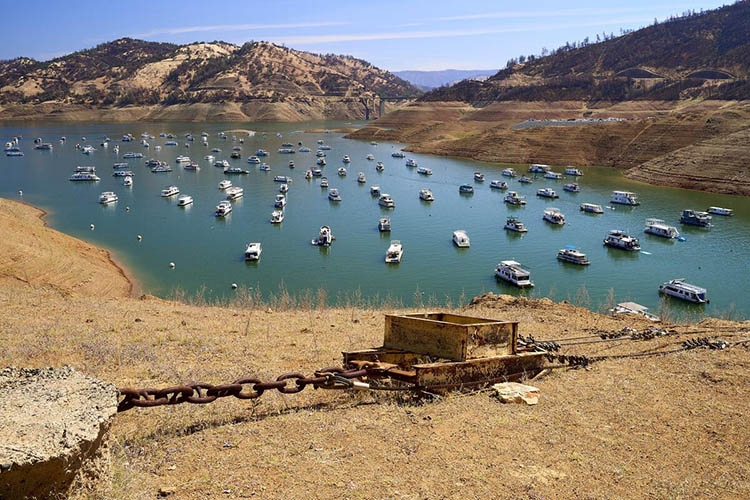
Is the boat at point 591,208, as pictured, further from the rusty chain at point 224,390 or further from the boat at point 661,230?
the rusty chain at point 224,390

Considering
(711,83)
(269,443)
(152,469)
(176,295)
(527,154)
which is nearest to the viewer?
(152,469)

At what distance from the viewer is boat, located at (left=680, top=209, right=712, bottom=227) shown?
51.5m

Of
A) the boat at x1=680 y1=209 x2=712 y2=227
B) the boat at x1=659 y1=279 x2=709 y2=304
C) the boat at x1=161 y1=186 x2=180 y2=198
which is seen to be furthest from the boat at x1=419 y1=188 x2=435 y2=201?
the boat at x1=659 y1=279 x2=709 y2=304

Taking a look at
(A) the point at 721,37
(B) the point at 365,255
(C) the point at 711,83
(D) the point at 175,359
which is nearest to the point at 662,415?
(D) the point at 175,359

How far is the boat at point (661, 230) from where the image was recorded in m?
48.0

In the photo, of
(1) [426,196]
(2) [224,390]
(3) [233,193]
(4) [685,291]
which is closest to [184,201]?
(3) [233,193]

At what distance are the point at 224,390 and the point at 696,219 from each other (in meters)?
54.4

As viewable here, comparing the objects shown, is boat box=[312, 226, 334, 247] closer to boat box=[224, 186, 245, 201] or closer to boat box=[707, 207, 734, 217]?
boat box=[224, 186, 245, 201]

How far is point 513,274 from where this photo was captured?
116ft

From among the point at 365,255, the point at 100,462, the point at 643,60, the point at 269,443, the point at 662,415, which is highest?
the point at 643,60

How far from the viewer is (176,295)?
1240 inches

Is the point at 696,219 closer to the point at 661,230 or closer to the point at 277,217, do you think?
the point at 661,230

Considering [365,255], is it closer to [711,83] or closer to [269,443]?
[269,443]

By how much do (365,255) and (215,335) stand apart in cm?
2596
